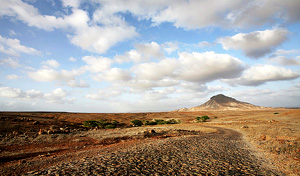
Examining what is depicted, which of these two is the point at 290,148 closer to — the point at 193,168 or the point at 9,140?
the point at 193,168

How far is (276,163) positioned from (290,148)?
5.23 meters

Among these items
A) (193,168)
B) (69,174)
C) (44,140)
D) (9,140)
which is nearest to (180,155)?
(193,168)

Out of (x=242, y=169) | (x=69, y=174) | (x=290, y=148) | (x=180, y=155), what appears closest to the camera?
(x=69, y=174)

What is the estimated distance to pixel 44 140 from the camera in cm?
1916

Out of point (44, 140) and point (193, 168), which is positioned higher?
point (193, 168)

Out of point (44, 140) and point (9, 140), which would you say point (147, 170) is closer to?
point (44, 140)

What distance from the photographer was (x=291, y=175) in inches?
292

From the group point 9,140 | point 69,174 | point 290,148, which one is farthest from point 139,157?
point 9,140

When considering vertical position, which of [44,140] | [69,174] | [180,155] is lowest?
[44,140]

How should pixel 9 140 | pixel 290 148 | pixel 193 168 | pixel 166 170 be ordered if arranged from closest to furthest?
pixel 166 170 < pixel 193 168 < pixel 290 148 < pixel 9 140

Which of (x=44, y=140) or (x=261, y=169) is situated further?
(x=44, y=140)

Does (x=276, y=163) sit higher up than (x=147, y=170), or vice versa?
(x=147, y=170)

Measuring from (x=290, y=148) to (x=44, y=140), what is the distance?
87.3 ft

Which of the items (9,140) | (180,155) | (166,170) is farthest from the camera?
(9,140)
